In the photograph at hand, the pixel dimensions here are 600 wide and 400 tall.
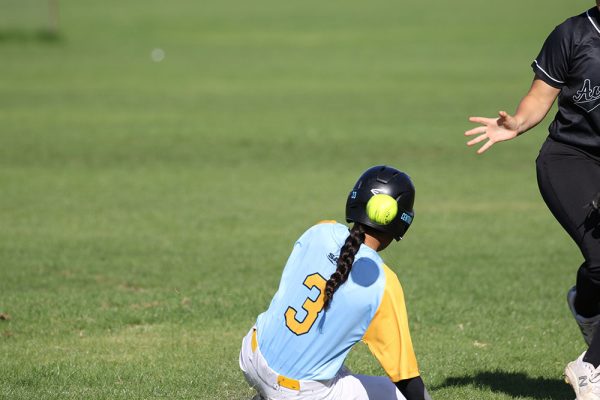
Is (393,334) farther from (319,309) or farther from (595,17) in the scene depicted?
(595,17)

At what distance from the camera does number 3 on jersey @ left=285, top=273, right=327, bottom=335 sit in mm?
4680

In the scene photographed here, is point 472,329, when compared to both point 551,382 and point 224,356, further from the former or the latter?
point 224,356

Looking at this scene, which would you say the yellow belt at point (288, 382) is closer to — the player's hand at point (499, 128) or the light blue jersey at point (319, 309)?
the light blue jersey at point (319, 309)

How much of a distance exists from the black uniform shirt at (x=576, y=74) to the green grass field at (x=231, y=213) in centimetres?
173

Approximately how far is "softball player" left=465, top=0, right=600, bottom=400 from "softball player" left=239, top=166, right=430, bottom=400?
1342 mm

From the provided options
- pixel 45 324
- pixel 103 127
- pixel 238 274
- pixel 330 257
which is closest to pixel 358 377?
pixel 330 257

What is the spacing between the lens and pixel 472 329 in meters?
7.93

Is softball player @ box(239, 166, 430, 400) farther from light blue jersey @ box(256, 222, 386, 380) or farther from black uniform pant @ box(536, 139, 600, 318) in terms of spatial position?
black uniform pant @ box(536, 139, 600, 318)

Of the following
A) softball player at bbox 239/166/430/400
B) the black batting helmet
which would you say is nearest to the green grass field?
softball player at bbox 239/166/430/400

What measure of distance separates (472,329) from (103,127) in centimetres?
1467

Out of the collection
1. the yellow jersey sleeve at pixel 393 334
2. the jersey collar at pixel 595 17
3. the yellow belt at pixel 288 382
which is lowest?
the yellow belt at pixel 288 382

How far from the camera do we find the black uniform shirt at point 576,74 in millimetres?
5777

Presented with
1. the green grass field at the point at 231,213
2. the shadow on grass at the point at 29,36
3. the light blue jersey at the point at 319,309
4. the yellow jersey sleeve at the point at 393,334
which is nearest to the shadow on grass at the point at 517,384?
the green grass field at the point at 231,213

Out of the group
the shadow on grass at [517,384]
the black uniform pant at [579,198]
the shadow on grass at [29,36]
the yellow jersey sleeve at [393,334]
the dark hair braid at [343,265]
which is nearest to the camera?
the dark hair braid at [343,265]
